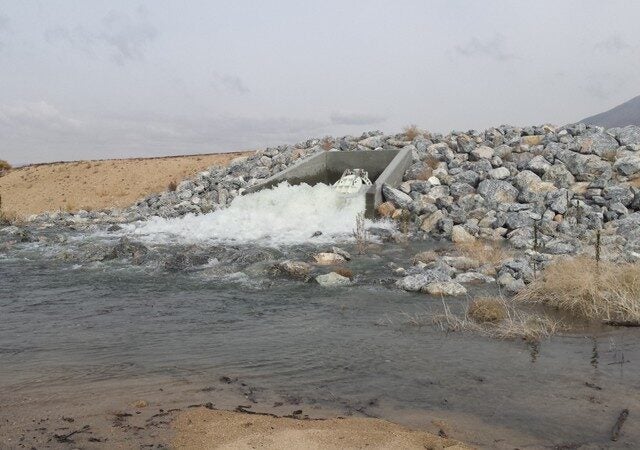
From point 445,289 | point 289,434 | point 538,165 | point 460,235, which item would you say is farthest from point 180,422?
point 538,165

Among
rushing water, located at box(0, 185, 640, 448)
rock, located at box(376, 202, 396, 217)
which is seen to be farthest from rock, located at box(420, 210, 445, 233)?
rushing water, located at box(0, 185, 640, 448)

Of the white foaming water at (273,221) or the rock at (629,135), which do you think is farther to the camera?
the rock at (629,135)

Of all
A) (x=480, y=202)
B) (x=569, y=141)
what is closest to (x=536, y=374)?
(x=480, y=202)

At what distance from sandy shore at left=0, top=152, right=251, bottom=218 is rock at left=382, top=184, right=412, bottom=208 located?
12623 millimetres

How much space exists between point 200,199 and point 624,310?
16957mm

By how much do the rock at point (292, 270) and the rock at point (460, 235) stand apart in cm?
508

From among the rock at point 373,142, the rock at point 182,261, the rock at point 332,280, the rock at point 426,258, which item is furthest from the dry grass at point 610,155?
the rock at point 182,261

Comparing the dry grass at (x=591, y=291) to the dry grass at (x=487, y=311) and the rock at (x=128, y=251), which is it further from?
the rock at (x=128, y=251)

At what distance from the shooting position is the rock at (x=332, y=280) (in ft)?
30.7

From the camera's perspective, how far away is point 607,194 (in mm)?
15352

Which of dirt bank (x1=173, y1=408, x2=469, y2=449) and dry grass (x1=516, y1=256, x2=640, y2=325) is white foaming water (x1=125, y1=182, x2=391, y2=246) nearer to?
dry grass (x1=516, y1=256, x2=640, y2=325)

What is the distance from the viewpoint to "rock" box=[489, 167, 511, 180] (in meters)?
17.5

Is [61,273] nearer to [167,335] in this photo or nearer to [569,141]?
[167,335]

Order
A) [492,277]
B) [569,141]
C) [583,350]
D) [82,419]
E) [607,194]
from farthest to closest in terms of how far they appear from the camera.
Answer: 1. [569,141]
2. [607,194]
3. [492,277]
4. [583,350]
5. [82,419]
